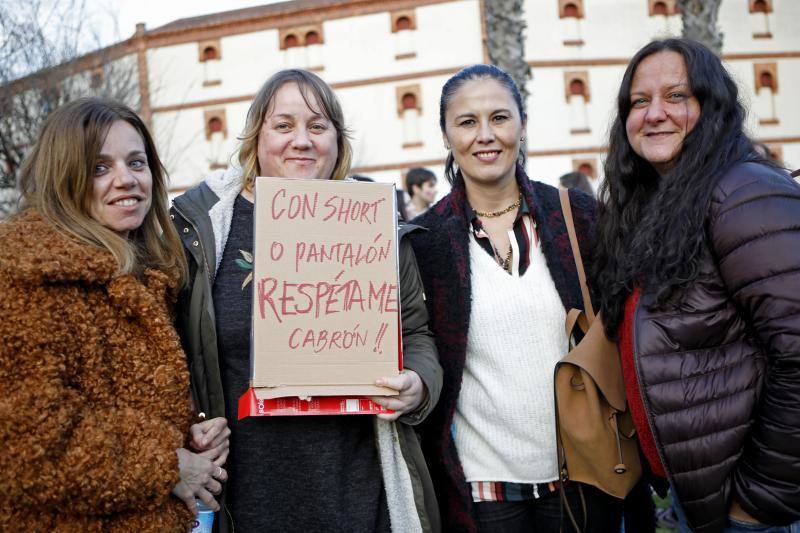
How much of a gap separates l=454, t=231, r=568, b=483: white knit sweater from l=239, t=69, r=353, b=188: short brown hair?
0.83 m

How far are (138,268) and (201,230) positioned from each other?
31 centimetres

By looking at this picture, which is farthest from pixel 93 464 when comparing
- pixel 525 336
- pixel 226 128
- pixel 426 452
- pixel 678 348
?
pixel 226 128

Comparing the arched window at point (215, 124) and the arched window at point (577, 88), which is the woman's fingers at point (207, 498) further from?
the arched window at point (215, 124)

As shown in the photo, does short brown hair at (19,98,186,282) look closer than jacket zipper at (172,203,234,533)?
Yes

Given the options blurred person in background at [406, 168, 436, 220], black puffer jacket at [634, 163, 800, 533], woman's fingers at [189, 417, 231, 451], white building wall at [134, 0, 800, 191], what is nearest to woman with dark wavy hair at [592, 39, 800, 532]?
black puffer jacket at [634, 163, 800, 533]

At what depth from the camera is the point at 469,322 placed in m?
2.69

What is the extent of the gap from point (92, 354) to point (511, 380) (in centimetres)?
147

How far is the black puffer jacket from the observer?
6.63 ft

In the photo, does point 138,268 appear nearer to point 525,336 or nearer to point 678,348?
point 525,336

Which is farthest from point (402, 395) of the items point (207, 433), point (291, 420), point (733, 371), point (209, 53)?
point (209, 53)

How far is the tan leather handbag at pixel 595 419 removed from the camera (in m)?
2.45

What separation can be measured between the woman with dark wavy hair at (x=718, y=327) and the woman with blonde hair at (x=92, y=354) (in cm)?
147

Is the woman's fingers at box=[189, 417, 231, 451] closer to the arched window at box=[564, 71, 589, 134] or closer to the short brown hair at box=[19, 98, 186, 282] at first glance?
the short brown hair at box=[19, 98, 186, 282]

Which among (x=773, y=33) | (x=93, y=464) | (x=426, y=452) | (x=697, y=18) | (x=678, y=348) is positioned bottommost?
(x=426, y=452)
